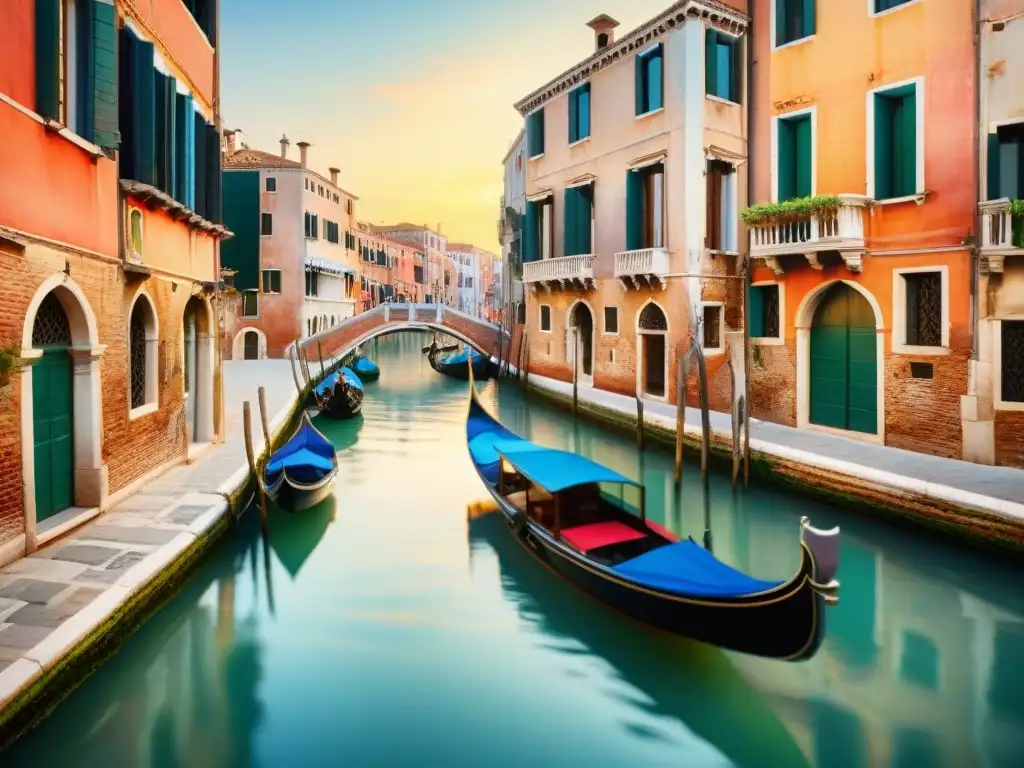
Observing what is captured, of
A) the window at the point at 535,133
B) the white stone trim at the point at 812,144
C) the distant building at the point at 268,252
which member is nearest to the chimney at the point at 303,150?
the distant building at the point at 268,252

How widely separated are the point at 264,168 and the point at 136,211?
50.7 feet

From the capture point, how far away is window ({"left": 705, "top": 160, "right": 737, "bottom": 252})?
34.2 ft

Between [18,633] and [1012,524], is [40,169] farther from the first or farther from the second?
[1012,524]

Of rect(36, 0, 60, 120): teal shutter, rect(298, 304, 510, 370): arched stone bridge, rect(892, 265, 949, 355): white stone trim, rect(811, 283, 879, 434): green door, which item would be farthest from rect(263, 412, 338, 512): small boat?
rect(298, 304, 510, 370): arched stone bridge

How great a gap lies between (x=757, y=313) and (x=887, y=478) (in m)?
3.75

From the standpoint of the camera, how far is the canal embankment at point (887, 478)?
5.41m

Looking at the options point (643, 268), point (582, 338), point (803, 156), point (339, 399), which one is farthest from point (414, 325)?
point (803, 156)

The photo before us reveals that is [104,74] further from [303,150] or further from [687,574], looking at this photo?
[303,150]

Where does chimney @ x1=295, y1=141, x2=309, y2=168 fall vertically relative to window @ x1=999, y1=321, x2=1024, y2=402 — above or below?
above

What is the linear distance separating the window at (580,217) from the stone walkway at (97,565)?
724cm

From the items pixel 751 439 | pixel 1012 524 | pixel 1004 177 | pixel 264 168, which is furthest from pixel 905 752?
pixel 264 168

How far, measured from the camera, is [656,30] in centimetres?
1055

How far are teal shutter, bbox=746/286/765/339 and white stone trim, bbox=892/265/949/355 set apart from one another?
1.91 meters

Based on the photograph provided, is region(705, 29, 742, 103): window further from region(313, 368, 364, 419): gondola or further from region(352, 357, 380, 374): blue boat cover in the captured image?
region(352, 357, 380, 374): blue boat cover
